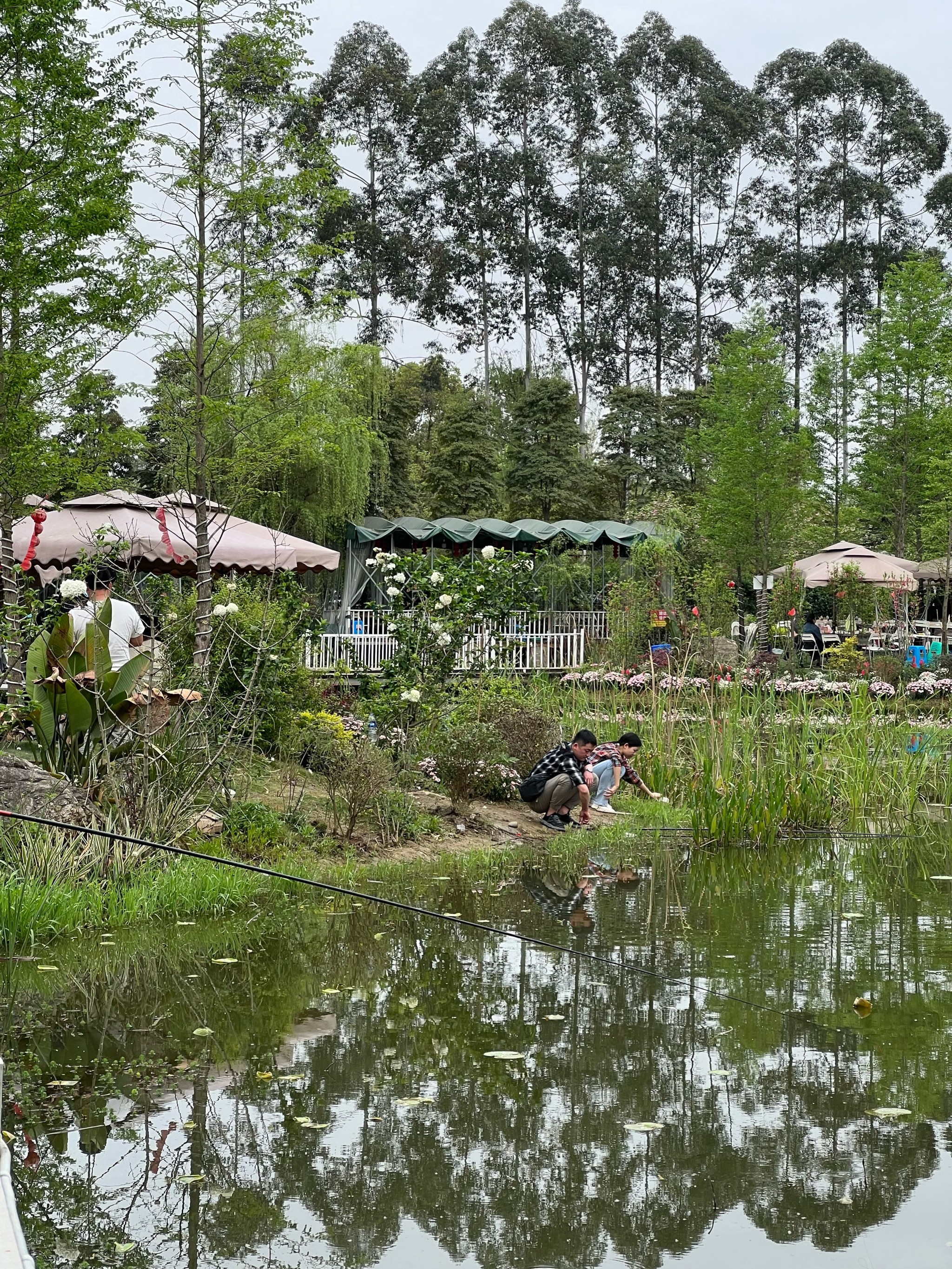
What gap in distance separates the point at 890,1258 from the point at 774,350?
87.2 ft

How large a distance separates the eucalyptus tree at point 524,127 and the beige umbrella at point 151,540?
31603 mm

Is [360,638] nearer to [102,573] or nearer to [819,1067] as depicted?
[102,573]

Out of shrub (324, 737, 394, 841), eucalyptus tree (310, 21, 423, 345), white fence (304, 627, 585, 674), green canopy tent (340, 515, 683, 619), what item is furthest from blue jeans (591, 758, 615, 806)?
eucalyptus tree (310, 21, 423, 345)

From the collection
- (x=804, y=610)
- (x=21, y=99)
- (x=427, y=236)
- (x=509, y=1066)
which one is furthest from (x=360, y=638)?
(x=427, y=236)

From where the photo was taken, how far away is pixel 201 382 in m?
9.28

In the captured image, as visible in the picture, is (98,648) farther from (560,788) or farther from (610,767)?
(610,767)

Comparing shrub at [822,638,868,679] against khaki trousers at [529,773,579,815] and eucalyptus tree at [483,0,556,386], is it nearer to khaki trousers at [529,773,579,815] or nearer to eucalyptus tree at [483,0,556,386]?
khaki trousers at [529,773,579,815]

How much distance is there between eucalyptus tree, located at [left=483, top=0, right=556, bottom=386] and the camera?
44.0 m

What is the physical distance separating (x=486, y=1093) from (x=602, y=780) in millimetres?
6628

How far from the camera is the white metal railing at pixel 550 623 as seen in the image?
2134 centimetres

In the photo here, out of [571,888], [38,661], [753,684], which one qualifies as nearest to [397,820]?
[571,888]

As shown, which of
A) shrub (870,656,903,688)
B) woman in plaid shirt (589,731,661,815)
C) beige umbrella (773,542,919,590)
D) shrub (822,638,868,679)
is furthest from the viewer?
beige umbrella (773,542,919,590)

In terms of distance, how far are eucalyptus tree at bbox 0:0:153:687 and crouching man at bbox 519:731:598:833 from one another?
4077mm

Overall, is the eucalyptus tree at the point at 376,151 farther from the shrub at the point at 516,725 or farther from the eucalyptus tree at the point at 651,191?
the shrub at the point at 516,725
